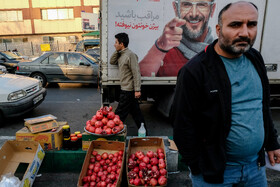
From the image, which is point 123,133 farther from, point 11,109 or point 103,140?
point 11,109

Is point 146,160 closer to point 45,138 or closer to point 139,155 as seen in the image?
point 139,155

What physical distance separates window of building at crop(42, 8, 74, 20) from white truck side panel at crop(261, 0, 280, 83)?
2676cm

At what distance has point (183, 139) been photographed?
148cm

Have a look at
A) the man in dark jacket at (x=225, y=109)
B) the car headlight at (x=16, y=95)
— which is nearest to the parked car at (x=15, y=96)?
Answer: the car headlight at (x=16, y=95)

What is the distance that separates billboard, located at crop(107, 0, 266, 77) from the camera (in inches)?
159

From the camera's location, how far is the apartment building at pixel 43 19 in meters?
26.8

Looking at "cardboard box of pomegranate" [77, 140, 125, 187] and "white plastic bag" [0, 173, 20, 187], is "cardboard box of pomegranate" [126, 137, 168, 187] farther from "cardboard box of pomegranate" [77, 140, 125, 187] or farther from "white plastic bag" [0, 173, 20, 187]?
"white plastic bag" [0, 173, 20, 187]

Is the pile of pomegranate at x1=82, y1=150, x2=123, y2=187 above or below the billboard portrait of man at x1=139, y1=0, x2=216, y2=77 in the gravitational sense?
below

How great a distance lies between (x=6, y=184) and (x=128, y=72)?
244 cm

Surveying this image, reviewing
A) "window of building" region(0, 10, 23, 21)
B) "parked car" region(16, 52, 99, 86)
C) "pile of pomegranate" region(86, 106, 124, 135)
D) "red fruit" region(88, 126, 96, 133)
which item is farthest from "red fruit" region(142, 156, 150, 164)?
"window of building" region(0, 10, 23, 21)

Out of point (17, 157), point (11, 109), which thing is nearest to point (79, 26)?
point (11, 109)

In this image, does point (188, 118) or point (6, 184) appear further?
point (6, 184)

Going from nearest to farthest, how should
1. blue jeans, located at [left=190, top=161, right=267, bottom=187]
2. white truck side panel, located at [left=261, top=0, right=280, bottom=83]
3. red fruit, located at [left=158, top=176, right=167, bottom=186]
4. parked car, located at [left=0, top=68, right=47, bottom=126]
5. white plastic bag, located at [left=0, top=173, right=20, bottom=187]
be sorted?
blue jeans, located at [left=190, top=161, right=267, bottom=187] → white plastic bag, located at [left=0, top=173, right=20, bottom=187] → red fruit, located at [left=158, top=176, right=167, bottom=186] → white truck side panel, located at [left=261, top=0, right=280, bottom=83] → parked car, located at [left=0, top=68, right=47, bottom=126]

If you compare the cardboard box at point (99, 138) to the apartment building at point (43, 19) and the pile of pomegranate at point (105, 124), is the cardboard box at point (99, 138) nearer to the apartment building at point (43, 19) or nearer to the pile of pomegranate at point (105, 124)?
the pile of pomegranate at point (105, 124)
